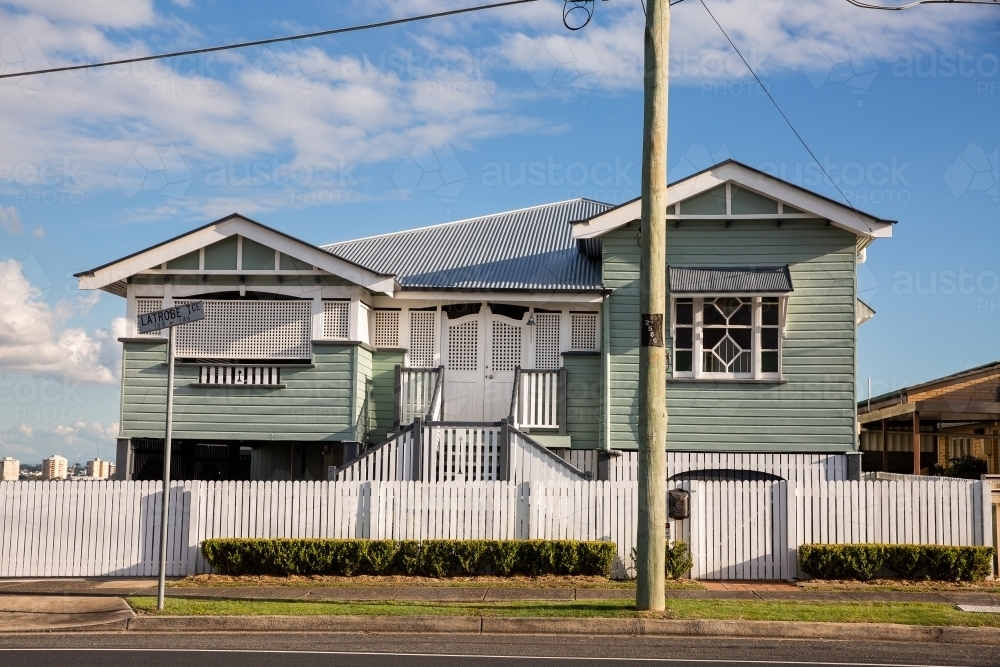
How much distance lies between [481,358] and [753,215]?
5.86m

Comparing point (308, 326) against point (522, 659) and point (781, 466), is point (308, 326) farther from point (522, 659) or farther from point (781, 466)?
point (522, 659)

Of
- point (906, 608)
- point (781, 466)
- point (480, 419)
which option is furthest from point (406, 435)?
point (906, 608)

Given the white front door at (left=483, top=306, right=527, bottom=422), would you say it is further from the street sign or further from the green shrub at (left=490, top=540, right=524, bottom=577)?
the street sign

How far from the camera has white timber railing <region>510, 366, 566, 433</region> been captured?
66.7ft

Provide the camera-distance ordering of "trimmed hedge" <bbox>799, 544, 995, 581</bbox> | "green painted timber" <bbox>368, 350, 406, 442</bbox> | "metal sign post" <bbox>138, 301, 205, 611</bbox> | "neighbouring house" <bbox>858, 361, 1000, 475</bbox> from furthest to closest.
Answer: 1. "neighbouring house" <bbox>858, 361, 1000, 475</bbox>
2. "green painted timber" <bbox>368, 350, 406, 442</bbox>
3. "trimmed hedge" <bbox>799, 544, 995, 581</bbox>
4. "metal sign post" <bbox>138, 301, 205, 611</bbox>

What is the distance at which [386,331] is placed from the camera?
71.4ft

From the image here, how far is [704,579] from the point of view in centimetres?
1614

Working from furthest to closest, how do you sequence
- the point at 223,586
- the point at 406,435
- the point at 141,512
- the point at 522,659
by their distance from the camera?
the point at 406,435 < the point at 141,512 < the point at 223,586 < the point at 522,659

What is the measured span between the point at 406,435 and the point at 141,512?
170 inches

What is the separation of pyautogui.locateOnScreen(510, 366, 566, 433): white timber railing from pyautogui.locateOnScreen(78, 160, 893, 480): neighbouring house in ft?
0.12

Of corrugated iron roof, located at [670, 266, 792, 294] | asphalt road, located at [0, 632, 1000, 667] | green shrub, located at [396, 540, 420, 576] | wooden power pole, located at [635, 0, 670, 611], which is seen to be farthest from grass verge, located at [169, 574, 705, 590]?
corrugated iron roof, located at [670, 266, 792, 294]

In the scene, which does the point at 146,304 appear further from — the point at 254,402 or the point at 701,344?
the point at 701,344

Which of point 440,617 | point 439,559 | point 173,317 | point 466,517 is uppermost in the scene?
point 173,317

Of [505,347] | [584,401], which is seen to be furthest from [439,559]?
[505,347]
